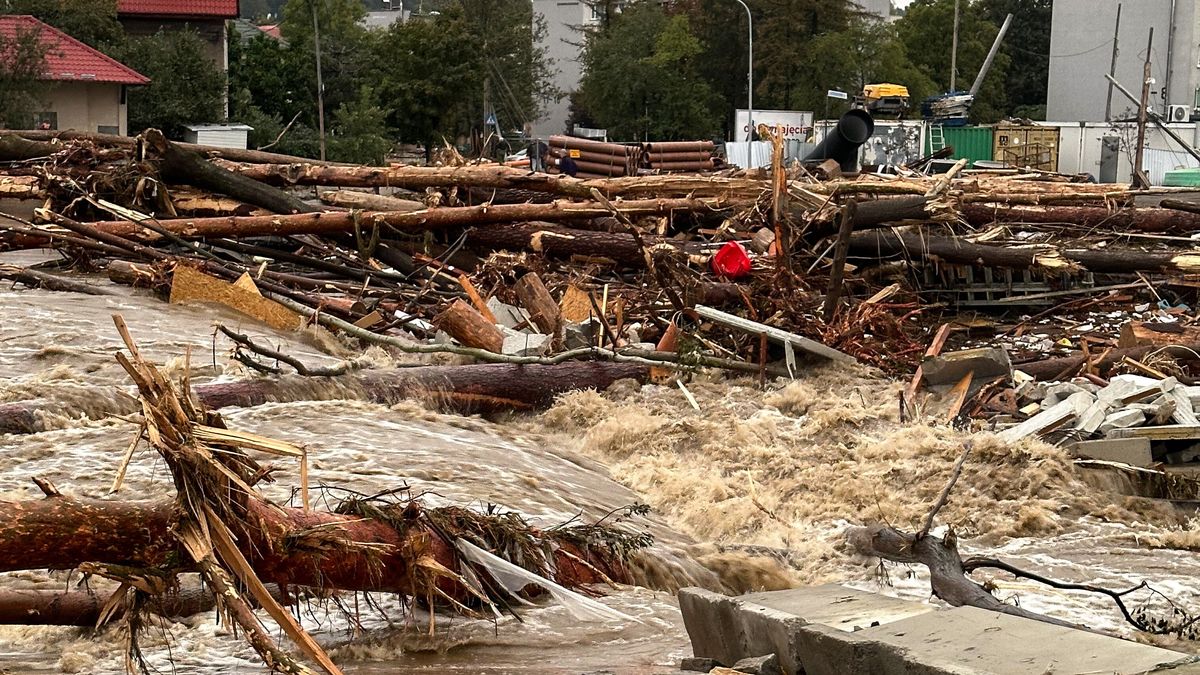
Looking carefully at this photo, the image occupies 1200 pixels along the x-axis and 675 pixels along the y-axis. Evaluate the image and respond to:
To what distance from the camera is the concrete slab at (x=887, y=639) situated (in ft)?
13.5

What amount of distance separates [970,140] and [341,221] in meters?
31.0

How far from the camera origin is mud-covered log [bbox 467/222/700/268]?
49.6 feet

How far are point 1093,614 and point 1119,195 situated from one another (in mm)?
13672

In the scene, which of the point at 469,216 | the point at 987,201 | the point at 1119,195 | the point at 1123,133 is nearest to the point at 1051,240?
the point at 987,201

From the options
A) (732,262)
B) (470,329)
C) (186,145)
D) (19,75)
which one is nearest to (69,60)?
(19,75)

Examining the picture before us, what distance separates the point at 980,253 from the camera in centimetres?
1368

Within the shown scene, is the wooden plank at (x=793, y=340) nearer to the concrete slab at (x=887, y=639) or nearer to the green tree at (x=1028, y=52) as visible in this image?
the concrete slab at (x=887, y=639)

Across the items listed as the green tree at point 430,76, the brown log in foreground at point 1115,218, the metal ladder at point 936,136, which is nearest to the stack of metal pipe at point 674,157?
the brown log in foreground at point 1115,218

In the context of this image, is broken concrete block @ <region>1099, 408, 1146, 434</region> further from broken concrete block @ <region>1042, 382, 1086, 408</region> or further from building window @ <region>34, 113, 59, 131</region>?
building window @ <region>34, 113, 59, 131</region>

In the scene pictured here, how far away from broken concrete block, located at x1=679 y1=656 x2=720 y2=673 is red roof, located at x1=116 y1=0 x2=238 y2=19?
147 ft

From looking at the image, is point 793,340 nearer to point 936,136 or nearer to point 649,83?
point 936,136

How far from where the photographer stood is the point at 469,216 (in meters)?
15.3

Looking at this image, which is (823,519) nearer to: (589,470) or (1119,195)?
(589,470)

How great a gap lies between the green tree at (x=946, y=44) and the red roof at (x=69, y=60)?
3315 centimetres
